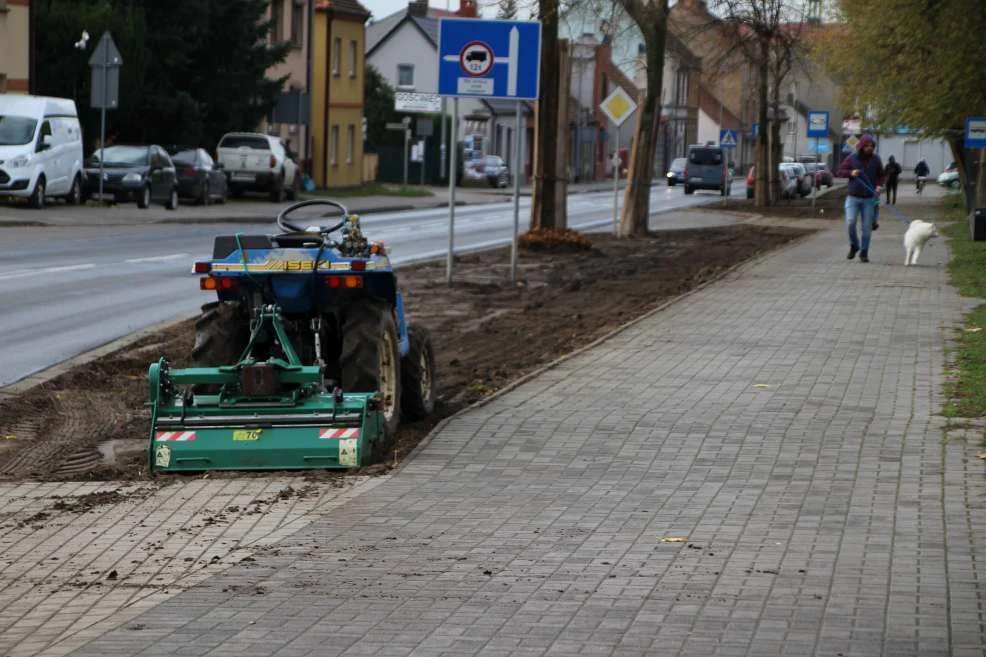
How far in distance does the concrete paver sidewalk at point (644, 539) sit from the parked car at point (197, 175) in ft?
110

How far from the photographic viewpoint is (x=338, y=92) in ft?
232

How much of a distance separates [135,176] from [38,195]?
386 centimetres

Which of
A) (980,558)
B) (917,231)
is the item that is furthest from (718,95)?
(980,558)

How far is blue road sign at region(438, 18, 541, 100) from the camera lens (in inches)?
835

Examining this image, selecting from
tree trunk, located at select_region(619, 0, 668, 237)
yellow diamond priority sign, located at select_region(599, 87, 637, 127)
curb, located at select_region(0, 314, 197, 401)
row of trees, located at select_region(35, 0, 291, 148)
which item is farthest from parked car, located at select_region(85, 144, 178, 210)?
curb, located at select_region(0, 314, 197, 401)

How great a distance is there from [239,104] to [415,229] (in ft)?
51.0

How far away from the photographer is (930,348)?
15.3 meters

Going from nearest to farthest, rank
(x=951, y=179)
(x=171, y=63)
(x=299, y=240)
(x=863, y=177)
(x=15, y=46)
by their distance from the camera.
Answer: (x=299, y=240) → (x=863, y=177) → (x=15, y=46) → (x=171, y=63) → (x=951, y=179)

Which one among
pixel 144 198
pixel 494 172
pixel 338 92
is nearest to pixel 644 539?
pixel 144 198

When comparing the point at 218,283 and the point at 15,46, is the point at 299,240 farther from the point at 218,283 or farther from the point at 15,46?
the point at 15,46

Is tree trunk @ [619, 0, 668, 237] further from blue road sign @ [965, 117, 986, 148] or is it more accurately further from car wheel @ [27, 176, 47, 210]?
car wheel @ [27, 176, 47, 210]

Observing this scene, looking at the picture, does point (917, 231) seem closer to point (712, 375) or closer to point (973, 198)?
point (712, 375)

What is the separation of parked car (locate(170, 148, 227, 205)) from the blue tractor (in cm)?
3555

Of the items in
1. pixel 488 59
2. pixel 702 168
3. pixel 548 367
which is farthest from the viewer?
pixel 702 168
